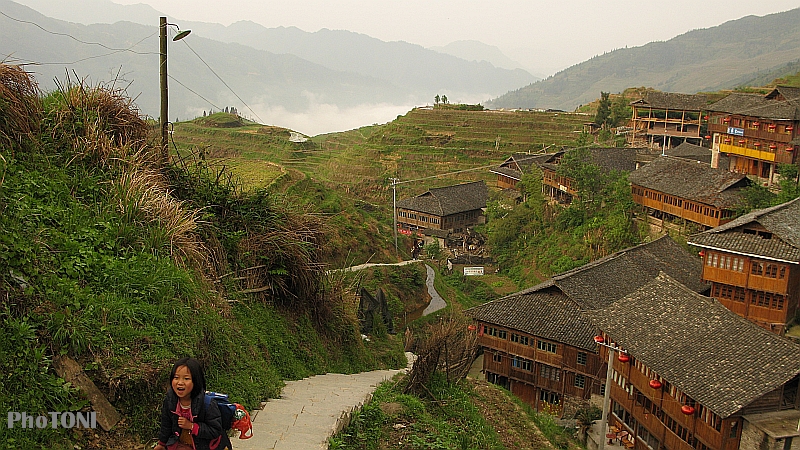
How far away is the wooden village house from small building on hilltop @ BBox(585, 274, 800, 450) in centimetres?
144

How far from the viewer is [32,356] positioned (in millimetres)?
4824

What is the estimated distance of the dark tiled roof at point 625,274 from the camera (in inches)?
801

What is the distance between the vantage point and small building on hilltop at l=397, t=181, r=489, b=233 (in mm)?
40156

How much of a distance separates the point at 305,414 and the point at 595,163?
95.6 feet

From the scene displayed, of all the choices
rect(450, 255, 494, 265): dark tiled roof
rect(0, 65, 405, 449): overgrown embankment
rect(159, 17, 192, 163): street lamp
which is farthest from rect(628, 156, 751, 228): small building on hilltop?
rect(159, 17, 192, 163): street lamp

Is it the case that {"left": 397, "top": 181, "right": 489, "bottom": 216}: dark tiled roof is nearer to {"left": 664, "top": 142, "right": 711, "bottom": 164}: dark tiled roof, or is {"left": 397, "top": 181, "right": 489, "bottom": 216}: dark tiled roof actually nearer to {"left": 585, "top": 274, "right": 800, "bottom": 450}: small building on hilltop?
{"left": 664, "top": 142, "right": 711, "bottom": 164}: dark tiled roof

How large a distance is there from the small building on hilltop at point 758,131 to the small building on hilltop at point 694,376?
13.1 metres

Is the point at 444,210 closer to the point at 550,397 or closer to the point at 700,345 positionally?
the point at 550,397

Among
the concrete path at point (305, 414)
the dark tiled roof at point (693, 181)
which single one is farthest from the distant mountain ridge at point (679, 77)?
the concrete path at point (305, 414)

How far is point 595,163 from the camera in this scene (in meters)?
32.9

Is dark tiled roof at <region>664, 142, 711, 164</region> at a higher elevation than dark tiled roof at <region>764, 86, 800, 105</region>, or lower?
lower

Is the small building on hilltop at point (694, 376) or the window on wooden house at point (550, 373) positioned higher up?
the small building on hilltop at point (694, 376)

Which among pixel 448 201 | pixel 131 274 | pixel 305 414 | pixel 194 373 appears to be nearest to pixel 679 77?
pixel 448 201

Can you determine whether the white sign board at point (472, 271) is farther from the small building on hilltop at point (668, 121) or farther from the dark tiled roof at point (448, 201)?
the small building on hilltop at point (668, 121)
